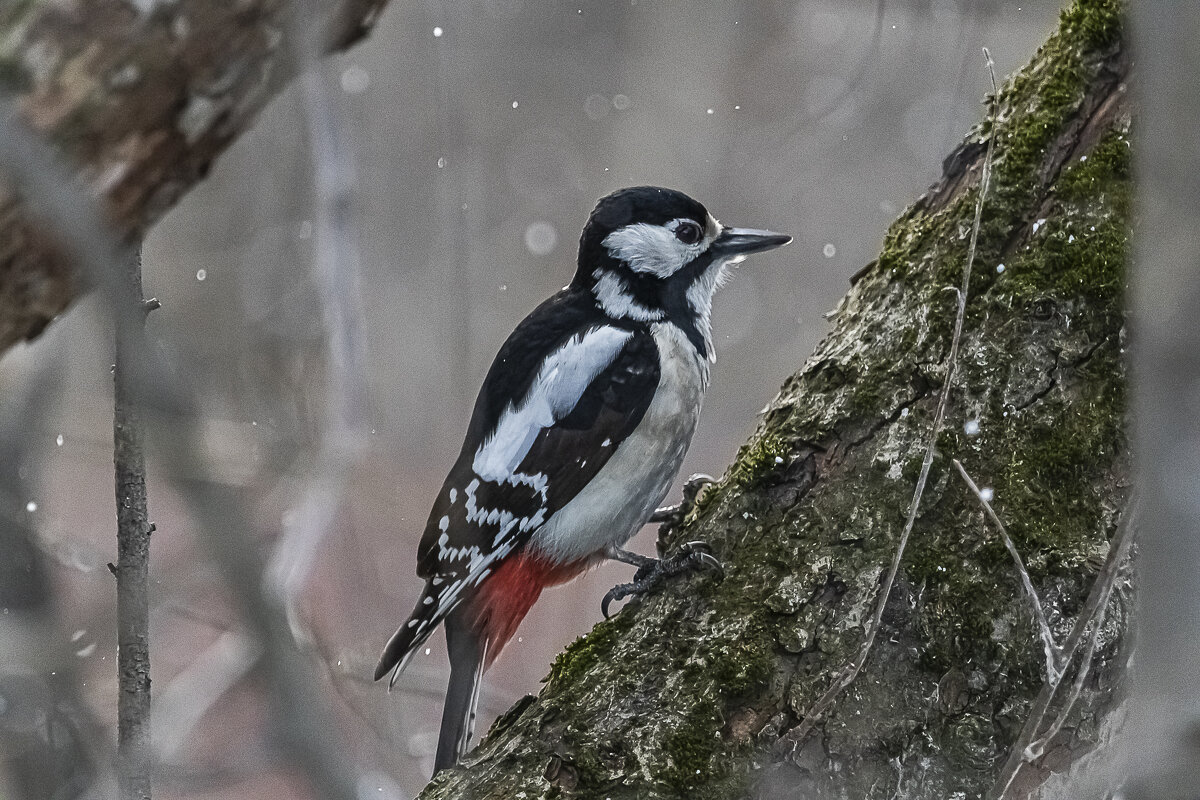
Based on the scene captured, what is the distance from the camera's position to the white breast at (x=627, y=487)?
304cm

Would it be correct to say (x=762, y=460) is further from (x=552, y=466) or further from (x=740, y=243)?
(x=740, y=243)

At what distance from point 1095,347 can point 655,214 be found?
56.6 inches

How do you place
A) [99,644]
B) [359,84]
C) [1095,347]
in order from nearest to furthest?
[1095,347]
[99,644]
[359,84]

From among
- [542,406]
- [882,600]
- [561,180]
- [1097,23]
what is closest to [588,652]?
[882,600]

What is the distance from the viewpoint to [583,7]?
315 inches

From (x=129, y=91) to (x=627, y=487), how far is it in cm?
175

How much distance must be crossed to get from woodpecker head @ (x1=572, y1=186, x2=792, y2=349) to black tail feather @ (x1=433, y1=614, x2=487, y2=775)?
937 mm

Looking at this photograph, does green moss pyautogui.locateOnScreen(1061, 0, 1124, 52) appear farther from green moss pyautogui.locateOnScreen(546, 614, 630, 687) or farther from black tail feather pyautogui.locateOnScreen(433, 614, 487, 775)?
black tail feather pyautogui.locateOnScreen(433, 614, 487, 775)

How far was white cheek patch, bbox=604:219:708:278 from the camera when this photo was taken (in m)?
3.30

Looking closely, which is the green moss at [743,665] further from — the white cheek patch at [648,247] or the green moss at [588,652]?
the white cheek patch at [648,247]

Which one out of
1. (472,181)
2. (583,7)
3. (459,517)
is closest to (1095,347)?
(459,517)

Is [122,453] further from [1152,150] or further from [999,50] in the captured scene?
[999,50]

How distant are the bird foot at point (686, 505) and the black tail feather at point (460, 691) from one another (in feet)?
1.78

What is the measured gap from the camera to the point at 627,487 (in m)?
3.04
